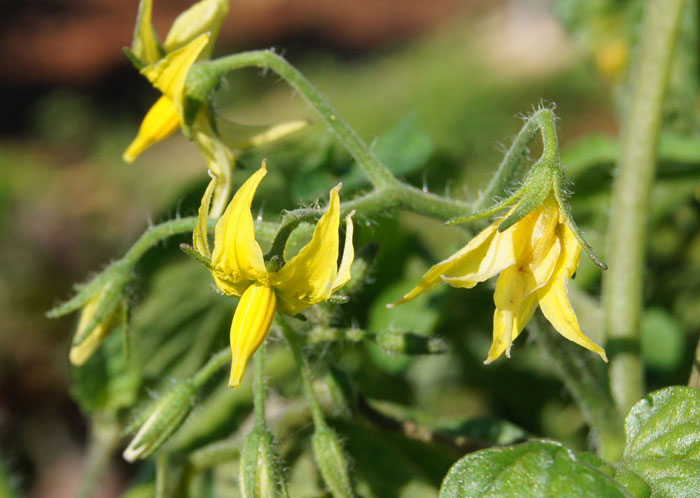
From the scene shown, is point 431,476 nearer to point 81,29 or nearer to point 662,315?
point 662,315

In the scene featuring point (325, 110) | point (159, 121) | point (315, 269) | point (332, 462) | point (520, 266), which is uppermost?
point (159, 121)

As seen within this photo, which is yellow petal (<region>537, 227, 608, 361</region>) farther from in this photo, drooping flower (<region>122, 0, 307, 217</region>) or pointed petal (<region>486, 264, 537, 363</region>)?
drooping flower (<region>122, 0, 307, 217</region>)

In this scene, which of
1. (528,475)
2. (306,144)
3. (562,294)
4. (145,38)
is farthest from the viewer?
(306,144)

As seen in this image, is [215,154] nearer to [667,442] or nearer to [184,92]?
[184,92]

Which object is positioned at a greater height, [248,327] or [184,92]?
[184,92]

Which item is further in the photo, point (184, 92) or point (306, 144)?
point (306, 144)

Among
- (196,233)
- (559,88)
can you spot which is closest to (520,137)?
(196,233)

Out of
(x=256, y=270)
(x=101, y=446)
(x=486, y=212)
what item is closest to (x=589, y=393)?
(x=486, y=212)
